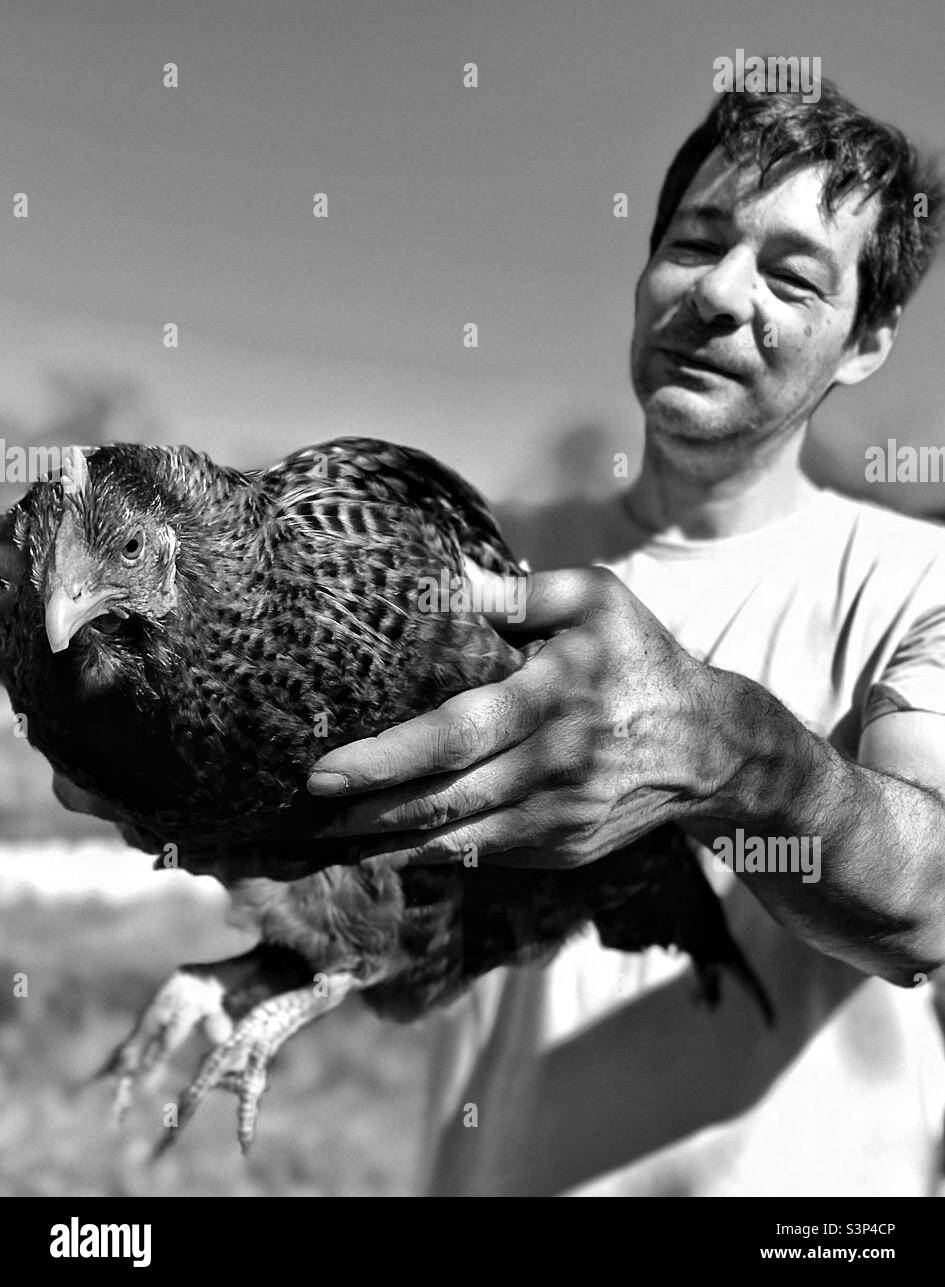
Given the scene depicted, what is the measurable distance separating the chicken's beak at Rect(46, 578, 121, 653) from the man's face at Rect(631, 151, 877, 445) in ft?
3.94

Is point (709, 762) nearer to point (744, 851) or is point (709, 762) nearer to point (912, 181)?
point (744, 851)

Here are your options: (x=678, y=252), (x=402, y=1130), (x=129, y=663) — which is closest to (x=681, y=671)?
(x=129, y=663)

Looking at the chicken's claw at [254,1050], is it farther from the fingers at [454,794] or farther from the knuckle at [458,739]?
the knuckle at [458,739]

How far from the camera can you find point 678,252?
221 cm

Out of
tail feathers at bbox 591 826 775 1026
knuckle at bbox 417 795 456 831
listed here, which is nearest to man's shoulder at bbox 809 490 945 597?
tail feathers at bbox 591 826 775 1026

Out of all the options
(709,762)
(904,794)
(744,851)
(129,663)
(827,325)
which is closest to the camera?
(129,663)

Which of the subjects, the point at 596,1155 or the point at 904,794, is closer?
the point at 904,794

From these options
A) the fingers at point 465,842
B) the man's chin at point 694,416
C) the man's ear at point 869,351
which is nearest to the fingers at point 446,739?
the fingers at point 465,842

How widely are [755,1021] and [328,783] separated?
121cm

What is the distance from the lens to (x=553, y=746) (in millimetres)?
1419

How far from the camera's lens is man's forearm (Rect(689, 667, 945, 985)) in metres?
1.55

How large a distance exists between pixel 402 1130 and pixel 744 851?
9.81ft

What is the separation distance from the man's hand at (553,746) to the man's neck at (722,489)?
0.87 metres

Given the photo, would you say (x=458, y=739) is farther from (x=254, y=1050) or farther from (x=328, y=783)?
(x=254, y=1050)
